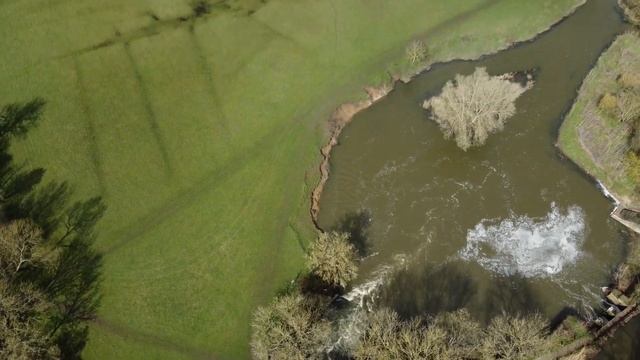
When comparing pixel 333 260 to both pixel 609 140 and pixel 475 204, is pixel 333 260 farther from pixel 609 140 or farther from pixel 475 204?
pixel 609 140

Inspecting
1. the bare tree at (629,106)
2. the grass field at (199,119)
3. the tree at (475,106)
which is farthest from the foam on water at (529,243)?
the grass field at (199,119)

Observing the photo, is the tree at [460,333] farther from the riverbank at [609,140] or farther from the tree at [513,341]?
the riverbank at [609,140]

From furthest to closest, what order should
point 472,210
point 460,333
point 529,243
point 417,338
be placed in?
1. point 472,210
2. point 529,243
3. point 460,333
4. point 417,338

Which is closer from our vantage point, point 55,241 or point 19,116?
point 55,241

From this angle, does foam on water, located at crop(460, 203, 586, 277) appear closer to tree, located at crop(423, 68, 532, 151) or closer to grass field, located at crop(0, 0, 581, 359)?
tree, located at crop(423, 68, 532, 151)

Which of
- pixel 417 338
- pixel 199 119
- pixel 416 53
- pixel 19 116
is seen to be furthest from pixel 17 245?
pixel 416 53

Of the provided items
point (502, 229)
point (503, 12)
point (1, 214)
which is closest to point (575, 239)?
point (502, 229)

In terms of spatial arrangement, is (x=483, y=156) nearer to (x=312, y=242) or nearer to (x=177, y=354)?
(x=312, y=242)

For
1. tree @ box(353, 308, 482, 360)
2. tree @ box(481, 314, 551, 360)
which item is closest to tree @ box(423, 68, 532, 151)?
tree @ box(353, 308, 482, 360)
